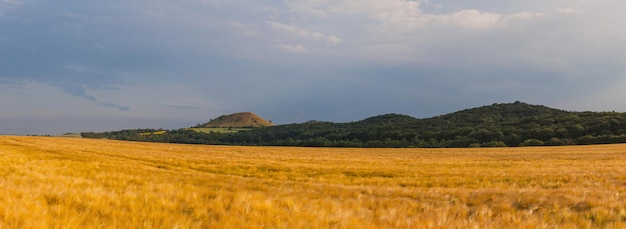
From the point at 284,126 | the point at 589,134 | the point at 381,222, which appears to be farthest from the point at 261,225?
the point at 284,126

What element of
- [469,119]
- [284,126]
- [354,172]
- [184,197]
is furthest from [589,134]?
[284,126]

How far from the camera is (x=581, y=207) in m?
8.23

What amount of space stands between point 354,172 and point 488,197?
523 inches

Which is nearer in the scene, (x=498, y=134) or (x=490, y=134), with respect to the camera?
(x=498, y=134)

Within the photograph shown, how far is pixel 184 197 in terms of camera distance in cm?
700

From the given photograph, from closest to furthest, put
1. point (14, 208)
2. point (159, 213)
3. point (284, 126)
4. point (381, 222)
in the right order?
point (14, 208)
point (159, 213)
point (381, 222)
point (284, 126)

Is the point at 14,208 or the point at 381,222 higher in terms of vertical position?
the point at 14,208

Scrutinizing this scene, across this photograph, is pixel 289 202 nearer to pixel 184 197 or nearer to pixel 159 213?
pixel 184 197

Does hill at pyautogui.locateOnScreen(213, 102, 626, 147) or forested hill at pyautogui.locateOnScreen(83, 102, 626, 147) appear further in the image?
forested hill at pyautogui.locateOnScreen(83, 102, 626, 147)

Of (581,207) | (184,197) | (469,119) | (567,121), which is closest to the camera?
(184,197)

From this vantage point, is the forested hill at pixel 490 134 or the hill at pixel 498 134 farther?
the forested hill at pixel 490 134

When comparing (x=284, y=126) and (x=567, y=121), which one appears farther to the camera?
(x=284, y=126)

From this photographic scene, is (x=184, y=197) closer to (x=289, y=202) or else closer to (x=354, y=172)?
(x=289, y=202)

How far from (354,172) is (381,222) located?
1685 cm
